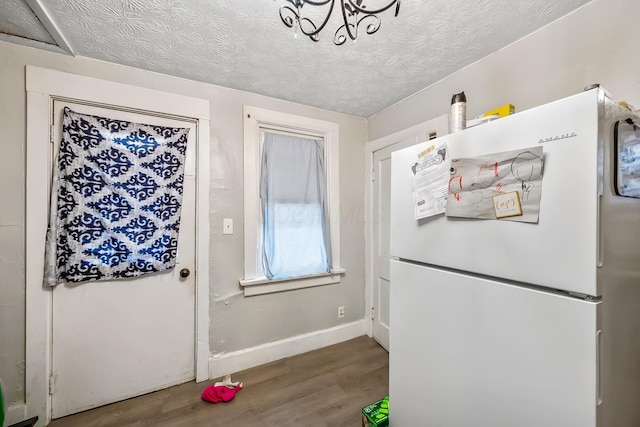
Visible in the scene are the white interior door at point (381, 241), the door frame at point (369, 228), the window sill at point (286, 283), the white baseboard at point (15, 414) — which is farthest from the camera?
the door frame at point (369, 228)

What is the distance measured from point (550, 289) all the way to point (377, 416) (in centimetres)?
115

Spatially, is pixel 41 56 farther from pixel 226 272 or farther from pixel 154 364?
pixel 154 364

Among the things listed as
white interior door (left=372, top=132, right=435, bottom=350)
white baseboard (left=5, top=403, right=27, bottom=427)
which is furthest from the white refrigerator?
white baseboard (left=5, top=403, right=27, bottom=427)

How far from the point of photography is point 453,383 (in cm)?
97

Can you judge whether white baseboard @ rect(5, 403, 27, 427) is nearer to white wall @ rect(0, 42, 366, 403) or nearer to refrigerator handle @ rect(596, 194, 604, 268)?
white wall @ rect(0, 42, 366, 403)

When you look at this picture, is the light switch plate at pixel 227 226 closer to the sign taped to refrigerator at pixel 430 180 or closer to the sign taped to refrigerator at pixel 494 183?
the sign taped to refrigerator at pixel 430 180

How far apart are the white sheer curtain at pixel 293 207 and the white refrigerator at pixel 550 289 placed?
1415 mm

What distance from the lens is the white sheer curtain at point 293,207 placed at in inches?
86.0

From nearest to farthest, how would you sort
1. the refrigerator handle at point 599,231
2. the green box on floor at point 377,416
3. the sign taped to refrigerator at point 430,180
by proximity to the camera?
the refrigerator handle at point 599,231 → the sign taped to refrigerator at point 430,180 → the green box on floor at point 377,416

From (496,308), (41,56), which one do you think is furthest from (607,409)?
(41,56)

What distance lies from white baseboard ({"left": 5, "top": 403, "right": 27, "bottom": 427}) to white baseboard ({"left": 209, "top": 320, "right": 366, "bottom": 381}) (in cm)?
102

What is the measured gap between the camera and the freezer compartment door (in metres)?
0.69

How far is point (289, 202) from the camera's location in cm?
227

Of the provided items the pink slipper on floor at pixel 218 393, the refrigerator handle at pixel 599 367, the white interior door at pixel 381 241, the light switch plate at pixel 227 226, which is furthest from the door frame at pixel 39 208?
the refrigerator handle at pixel 599 367
